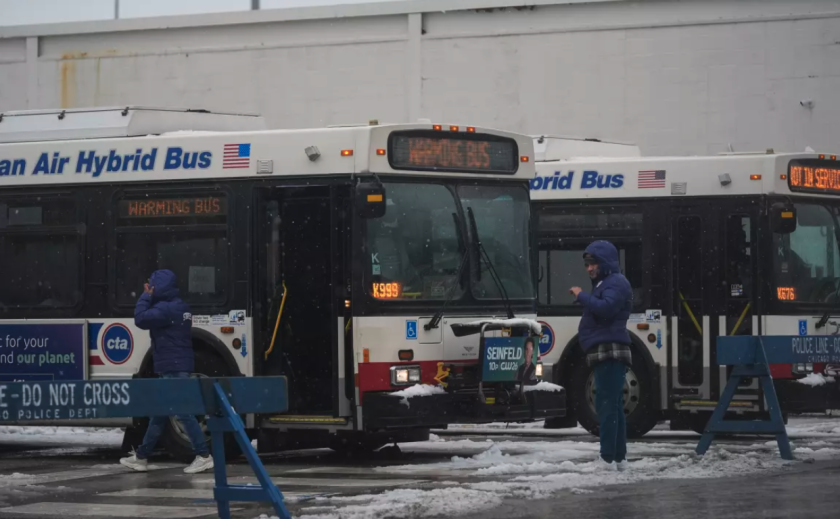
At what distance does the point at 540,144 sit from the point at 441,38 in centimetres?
1090

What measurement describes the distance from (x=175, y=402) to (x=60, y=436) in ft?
31.3

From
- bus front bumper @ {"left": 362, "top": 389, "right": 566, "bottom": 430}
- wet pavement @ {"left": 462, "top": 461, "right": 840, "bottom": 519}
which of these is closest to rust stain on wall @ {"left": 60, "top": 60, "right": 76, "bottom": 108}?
bus front bumper @ {"left": 362, "top": 389, "right": 566, "bottom": 430}

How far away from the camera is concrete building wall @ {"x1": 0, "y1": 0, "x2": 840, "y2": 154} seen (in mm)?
25891

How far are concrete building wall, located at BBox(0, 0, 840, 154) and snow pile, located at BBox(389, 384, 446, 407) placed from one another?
14.0m

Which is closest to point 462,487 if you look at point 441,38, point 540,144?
point 540,144

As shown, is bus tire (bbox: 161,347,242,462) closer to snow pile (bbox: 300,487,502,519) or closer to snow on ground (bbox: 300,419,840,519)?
snow on ground (bbox: 300,419,840,519)

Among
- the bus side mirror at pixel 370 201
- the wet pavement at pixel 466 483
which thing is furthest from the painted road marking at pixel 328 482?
the bus side mirror at pixel 370 201

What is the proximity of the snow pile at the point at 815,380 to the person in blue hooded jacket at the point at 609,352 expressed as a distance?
4241mm

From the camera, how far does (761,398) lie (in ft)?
51.8

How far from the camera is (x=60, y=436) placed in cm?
1733

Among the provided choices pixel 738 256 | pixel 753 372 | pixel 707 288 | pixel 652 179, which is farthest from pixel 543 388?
pixel 652 179

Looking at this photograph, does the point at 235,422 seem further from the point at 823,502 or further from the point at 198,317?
the point at 198,317

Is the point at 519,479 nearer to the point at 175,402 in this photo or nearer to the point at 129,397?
the point at 175,402

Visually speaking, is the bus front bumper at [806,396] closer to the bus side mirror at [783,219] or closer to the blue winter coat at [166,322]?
the bus side mirror at [783,219]
